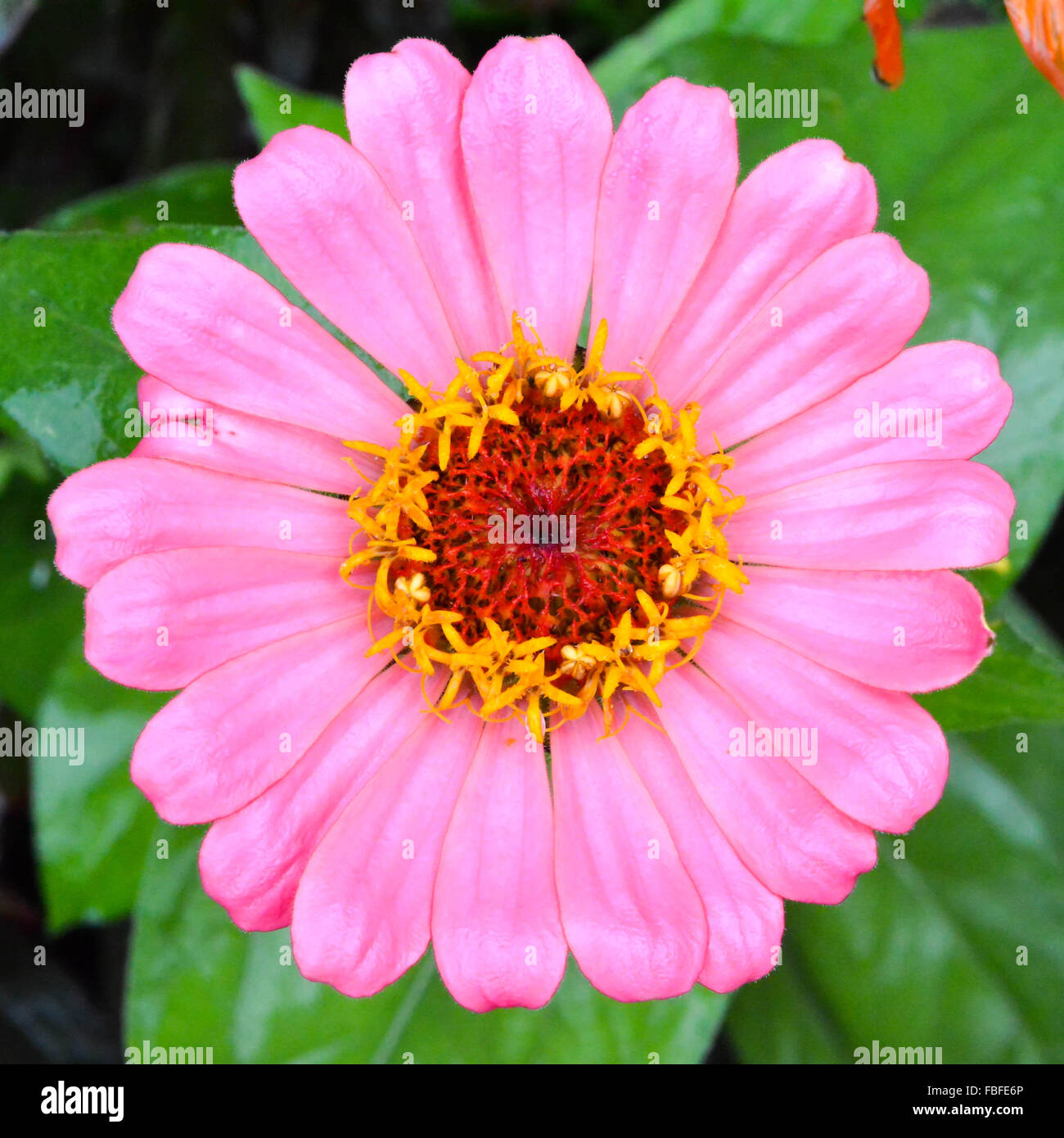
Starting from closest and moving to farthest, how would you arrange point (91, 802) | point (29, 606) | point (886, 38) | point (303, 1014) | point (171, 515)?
point (171, 515) → point (886, 38) → point (303, 1014) → point (91, 802) → point (29, 606)

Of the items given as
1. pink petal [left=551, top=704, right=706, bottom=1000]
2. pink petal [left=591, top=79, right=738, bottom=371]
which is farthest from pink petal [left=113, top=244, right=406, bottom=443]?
pink petal [left=551, top=704, right=706, bottom=1000]

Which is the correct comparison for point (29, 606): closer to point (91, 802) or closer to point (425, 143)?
point (91, 802)

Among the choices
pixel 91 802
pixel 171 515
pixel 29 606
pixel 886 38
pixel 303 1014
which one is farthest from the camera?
pixel 29 606

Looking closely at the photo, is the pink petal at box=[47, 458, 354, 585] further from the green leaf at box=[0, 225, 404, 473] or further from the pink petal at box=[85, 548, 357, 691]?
the green leaf at box=[0, 225, 404, 473]

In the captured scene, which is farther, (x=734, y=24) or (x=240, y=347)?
(x=734, y=24)

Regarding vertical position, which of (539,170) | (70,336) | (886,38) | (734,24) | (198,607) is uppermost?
(734,24)

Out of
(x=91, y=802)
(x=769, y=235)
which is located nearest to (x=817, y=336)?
(x=769, y=235)

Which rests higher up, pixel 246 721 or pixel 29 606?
pixel 29 606
